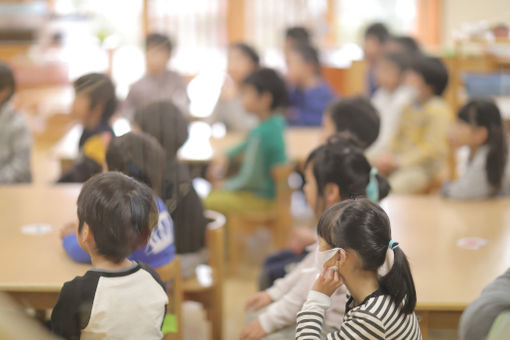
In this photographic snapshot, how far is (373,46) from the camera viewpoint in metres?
4.38

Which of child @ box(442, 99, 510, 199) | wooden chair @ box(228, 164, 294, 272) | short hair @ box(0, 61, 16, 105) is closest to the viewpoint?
child @ box(442, 99, 510, 199)

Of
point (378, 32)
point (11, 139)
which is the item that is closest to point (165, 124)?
Result: point (11, 139)

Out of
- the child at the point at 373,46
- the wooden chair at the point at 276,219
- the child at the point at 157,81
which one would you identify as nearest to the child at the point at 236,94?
the child at the point at 157,81

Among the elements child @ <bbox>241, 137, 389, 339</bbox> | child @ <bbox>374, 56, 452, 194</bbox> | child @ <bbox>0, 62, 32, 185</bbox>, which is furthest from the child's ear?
child @ <bbox>0, 62, 32, 185</bbox>

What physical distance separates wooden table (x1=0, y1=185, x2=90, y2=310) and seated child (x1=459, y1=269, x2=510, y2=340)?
767 mm

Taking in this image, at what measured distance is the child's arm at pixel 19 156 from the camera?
2627 mm

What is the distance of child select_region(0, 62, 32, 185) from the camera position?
2.63 metres

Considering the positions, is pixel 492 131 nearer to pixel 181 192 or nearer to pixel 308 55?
pixel 181 192

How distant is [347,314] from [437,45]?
9.40ft

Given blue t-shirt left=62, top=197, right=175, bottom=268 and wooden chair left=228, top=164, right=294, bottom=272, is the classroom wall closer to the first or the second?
wooden chair left=228, top=164, right=294, bottom=272

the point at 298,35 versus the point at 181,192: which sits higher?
the point at 298,35

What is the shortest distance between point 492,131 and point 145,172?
1.23 meters

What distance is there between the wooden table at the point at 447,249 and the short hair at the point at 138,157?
0.63 metres

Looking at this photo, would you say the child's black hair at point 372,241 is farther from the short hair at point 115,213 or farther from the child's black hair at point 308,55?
the child's black hair at point 308,55
